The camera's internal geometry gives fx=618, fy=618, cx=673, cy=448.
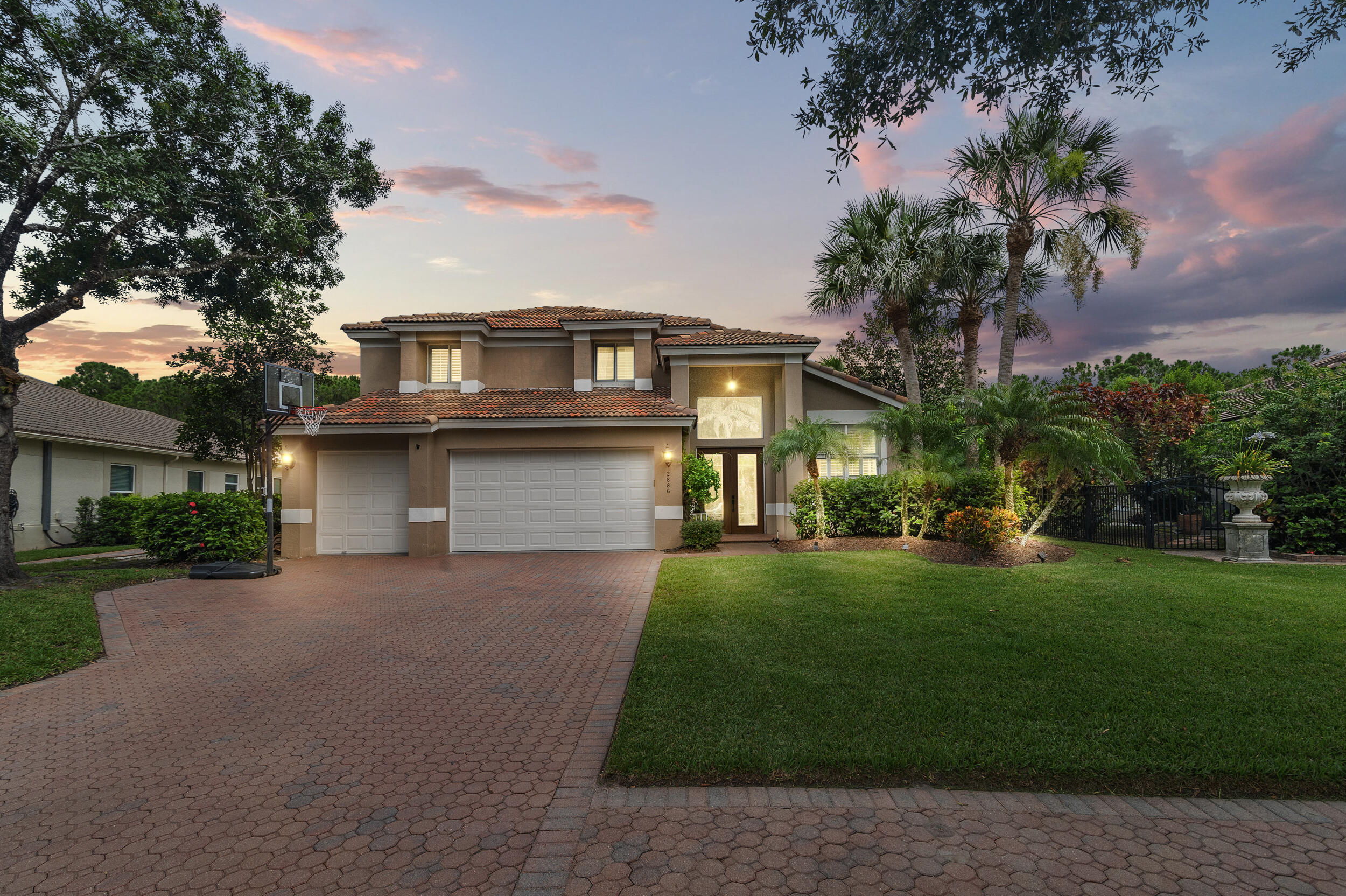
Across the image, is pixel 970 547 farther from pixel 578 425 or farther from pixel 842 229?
pixel 842 229

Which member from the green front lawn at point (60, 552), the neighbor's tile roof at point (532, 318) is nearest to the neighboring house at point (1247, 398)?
the neighbor's tile roof at point (532, 318)

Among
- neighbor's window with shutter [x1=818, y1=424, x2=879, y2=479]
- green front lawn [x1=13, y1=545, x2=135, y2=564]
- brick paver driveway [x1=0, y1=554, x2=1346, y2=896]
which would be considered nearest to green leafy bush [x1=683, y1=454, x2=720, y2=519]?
neighbor's window with shutter [x1=818, y1=424, x2=879, y2=479]

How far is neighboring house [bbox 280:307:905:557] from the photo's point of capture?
14.8m

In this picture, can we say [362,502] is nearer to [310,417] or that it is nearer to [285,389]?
[310,417]

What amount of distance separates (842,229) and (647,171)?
287 inches

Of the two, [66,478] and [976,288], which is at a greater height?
[976,288]

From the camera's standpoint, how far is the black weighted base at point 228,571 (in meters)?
11.6

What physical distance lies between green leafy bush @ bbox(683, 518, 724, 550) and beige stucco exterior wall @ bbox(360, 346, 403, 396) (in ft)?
32.2

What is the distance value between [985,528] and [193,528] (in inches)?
629

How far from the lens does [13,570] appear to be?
1125cm

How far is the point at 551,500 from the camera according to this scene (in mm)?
15164

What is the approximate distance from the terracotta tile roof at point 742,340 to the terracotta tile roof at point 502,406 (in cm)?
160

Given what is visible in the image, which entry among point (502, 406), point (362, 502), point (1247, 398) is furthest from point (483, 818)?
point (1247, 398)

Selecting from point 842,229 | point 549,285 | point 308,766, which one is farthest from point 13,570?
point 842,229
